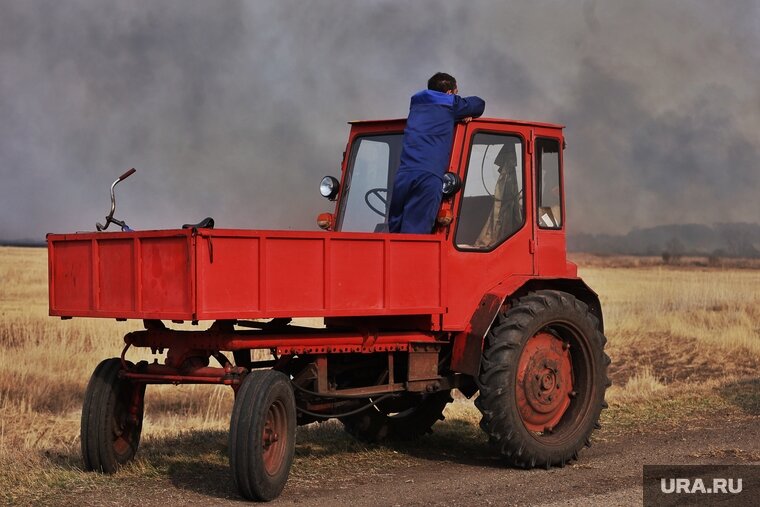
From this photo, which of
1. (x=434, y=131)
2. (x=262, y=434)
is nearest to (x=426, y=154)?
(x=434, y=131)

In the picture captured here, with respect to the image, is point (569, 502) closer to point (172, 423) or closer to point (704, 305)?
point (172, 423)

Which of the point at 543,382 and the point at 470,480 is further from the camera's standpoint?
the point at 543,382

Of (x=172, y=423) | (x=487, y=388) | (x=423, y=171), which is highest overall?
(x=423, y=171)

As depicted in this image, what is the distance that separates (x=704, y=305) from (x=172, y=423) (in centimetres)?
1656

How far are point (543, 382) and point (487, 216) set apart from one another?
5.03 ft

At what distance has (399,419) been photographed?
1026 centimetres

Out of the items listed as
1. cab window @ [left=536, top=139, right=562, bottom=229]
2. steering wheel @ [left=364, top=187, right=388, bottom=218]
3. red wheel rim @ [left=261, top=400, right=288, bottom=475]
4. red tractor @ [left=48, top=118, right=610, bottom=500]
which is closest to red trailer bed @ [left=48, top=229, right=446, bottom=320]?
red tractor @ [left=48, top=118, right=610, bottom=500]

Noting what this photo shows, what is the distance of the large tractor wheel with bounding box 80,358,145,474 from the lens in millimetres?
8172

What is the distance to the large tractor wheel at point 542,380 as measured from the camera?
8.66 meters

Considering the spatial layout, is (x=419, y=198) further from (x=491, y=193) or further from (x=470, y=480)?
(x=470, y=480)

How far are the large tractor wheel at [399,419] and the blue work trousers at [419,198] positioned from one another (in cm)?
198

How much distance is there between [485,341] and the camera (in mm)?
8930

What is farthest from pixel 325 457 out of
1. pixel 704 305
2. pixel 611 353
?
pixel 704 305

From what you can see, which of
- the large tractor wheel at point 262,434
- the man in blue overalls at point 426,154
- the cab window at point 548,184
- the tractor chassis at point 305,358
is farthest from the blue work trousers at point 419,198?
the large tractor wheel at point 262,434
